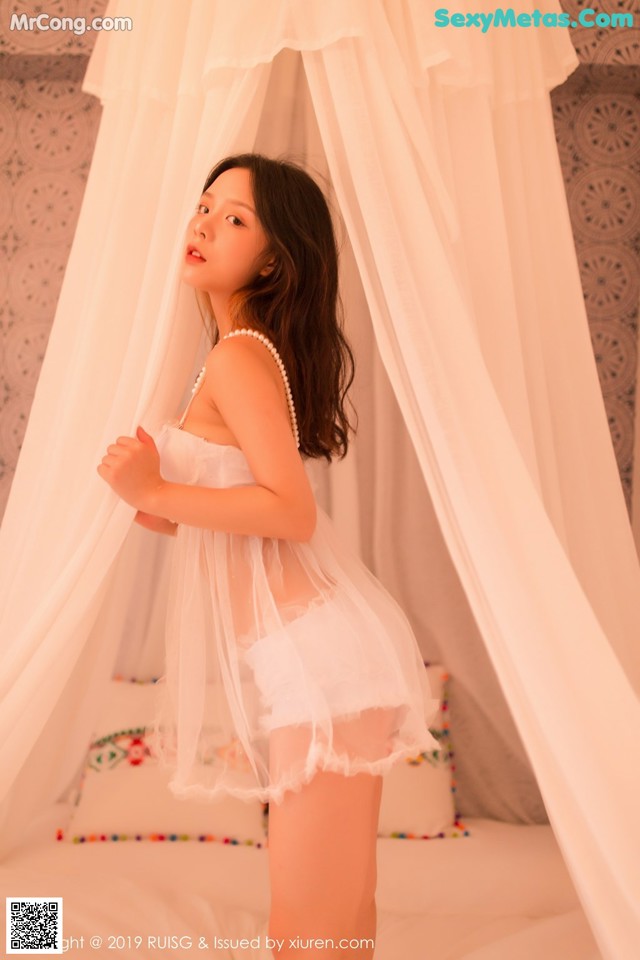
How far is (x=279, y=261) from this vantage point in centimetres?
161

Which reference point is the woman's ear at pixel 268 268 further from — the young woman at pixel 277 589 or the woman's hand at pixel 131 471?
the woman's hand at pixel 131 471

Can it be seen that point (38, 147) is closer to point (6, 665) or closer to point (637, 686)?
point (6, 665)

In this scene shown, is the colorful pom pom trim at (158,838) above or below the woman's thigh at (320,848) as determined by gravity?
below

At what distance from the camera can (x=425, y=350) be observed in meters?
1.37

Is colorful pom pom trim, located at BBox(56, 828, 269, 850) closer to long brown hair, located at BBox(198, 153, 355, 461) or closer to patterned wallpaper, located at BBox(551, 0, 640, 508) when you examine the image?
long brown hair, located at BBox(198, 153, 355, 461)

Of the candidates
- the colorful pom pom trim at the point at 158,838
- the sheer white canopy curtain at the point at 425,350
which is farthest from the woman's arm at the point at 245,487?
the colorful pom pom trim at the point at 158,838

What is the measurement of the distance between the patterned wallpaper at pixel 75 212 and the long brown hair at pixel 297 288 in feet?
4.36

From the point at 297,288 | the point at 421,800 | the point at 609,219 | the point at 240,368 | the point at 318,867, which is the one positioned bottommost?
the point at 421,800

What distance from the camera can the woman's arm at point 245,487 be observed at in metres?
1.39

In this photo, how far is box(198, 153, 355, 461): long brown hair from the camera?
1609 mm

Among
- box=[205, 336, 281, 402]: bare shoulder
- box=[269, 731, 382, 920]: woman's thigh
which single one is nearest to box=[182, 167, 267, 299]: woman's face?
box=[205, 336, 281, 402]: bare shoulder

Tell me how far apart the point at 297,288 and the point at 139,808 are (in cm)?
143


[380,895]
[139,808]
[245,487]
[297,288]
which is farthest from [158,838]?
[297,288]

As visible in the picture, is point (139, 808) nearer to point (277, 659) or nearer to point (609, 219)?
point (277, 659)
